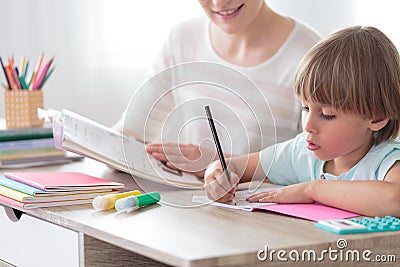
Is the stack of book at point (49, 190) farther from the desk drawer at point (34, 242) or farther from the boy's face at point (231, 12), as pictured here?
the boy's face at point (231, 12)

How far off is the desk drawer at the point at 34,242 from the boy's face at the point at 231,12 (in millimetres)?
676

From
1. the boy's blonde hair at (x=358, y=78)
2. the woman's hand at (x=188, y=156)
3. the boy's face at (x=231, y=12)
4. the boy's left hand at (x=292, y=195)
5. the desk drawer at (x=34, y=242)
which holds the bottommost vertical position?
the desk drawer at (x=34, y=242)

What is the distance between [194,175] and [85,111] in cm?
189

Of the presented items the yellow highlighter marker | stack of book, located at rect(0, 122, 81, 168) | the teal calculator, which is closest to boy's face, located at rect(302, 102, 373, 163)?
the teal calculator

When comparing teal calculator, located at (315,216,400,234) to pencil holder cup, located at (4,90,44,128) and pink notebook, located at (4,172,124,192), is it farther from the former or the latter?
pencil holder cup, located at (4,90,44,128)

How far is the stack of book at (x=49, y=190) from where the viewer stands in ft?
4.14

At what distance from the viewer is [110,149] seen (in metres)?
1.48

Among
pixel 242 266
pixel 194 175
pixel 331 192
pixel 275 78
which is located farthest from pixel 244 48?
pixel 242 266

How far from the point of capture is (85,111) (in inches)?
128

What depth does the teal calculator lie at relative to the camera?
1.01 m

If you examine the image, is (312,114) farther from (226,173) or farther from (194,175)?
(194,175)

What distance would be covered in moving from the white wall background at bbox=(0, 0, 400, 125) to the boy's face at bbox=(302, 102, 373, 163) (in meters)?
1.85

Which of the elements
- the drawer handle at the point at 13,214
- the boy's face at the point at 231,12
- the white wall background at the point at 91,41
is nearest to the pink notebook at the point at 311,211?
the drawer handle at the point at 13,214

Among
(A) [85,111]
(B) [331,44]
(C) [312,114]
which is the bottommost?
(A) [85,111]
